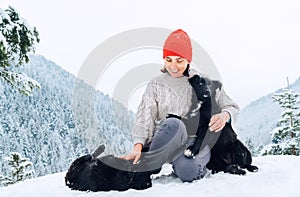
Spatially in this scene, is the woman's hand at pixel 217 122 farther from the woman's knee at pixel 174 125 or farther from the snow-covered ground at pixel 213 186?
the snow-covered ground at pixel 213 186

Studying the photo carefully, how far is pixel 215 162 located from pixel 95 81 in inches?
48.9

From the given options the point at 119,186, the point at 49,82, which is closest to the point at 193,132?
the point at 119,186

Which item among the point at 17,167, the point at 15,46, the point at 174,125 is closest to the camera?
the point at 174,125

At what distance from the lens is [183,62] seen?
8.97 feet

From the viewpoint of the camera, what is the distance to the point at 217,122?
2518mm

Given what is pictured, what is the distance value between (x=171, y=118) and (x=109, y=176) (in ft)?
2.06

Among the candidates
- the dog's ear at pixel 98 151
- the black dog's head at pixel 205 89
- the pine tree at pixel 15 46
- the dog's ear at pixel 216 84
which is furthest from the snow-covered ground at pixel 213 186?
the pine tree at pixel 15 46

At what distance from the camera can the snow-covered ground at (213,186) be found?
7.07 ft

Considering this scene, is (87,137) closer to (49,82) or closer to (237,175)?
(237,175)

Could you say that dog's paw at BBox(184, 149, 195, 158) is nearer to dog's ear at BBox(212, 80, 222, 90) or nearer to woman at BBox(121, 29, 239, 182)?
woman at BBox(121, 29, 239, 182)

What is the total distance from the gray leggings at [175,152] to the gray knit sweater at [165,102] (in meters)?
0.15

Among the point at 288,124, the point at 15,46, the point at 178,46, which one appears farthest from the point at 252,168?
the point at 288,124

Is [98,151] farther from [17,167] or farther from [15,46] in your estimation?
[17,167]

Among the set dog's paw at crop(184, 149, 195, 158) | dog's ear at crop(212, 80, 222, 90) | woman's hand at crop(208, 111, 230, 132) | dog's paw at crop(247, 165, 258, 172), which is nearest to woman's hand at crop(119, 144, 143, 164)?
dog's paw at crop(184, 149, 195, 158)
